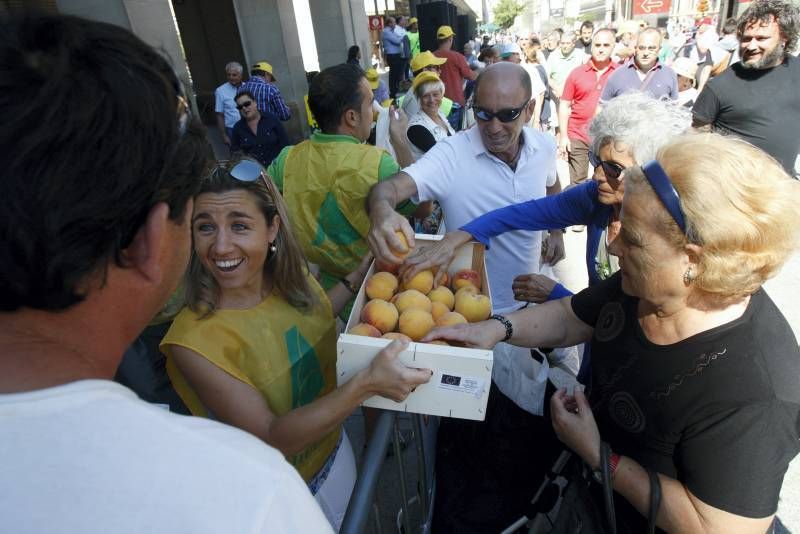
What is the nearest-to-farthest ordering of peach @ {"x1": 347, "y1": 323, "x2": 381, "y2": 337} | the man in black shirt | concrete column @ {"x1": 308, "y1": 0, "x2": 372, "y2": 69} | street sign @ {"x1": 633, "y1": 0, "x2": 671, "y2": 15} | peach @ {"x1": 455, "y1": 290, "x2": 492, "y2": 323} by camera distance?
peach @ {"x1": 347, "y1": 323, "x2": 381, "y2": 337} → peach @ {"x1": 455, "y1": 290, "x2": 492, "y2": 323} → the man in black shirt → concrete column @ {"x1": 308, "y1": 0, "x2": 372, "y2": 69} → street sign @ {"x1": 633, "y1": 0, "x2": 671, "y2": 15}

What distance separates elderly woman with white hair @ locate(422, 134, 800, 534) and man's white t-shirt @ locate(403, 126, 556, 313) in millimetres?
1242

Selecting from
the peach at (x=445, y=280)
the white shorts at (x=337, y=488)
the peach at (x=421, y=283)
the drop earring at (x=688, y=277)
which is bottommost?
the white shorts at (x=337, y=488)

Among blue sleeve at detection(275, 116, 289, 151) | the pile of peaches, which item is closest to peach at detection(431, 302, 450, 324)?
the pile of peaches

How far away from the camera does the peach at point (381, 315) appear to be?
64.1 inches

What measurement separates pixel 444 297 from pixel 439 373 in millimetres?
534

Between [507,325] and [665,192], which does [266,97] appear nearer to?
[507,325]

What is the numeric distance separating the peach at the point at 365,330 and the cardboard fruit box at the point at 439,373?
0.46 ft

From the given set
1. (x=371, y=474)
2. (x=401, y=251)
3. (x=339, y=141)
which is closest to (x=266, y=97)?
(x=339, y=141)

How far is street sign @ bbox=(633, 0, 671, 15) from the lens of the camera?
98.1 ft

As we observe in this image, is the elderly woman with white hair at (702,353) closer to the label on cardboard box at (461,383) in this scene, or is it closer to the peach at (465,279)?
the label on cardboard box at (461,383)

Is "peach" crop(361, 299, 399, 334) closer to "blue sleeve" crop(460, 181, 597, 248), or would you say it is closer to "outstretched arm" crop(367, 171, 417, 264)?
"outstretched arm" crop(367, 171, 417, 264)

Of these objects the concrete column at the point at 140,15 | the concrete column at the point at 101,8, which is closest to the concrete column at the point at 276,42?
the concrete column at the point at 140,15

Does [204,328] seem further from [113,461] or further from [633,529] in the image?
[633,529]

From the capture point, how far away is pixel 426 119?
4.93 metres
